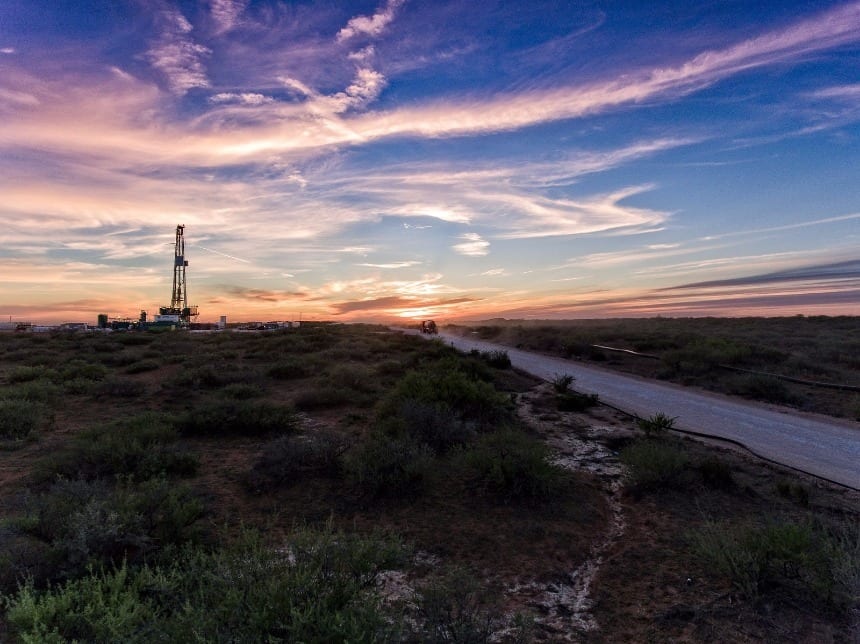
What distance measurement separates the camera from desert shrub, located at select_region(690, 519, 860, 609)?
3.91 meters

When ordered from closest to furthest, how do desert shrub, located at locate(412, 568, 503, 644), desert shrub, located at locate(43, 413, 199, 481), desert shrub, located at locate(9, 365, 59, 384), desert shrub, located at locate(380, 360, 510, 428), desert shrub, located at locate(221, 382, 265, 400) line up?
desert shrub, located at locate(412, 568, 503, 644), desert shrub, located at locate(43, 413, 199, 481), desert shrub, located at locate(380, 360, 510, 428), desert shrub, located at locate(221, 382, 265, 400), desert shrub, located at locate(9, 365, 59, 384)

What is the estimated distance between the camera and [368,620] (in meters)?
2.93

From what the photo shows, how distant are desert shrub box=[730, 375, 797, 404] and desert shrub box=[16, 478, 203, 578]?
15.9 meters

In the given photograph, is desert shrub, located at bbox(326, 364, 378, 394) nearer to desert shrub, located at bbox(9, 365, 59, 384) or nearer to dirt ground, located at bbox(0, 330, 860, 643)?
dirt ground, located at bbox(0, 330, 860, 643)

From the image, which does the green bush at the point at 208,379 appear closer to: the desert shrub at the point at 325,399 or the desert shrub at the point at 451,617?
the desert shrub at the point at 325,399

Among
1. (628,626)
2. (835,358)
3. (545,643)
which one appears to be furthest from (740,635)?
(835,358)

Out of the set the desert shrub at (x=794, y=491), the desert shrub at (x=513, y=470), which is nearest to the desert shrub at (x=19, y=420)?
the desert shrub at (x=513, y=470)

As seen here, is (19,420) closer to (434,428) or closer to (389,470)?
(389,470)

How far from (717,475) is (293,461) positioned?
6528 millimetres

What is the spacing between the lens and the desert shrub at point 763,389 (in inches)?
560

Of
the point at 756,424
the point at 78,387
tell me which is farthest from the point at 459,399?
the point at 78,387

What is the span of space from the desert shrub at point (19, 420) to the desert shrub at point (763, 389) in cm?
1939

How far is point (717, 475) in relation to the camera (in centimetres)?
709

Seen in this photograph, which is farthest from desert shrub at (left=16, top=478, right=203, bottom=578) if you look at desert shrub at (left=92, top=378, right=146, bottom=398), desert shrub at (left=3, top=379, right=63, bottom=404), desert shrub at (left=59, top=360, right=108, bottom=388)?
desert shrub at (left=59, top=360, right=108, bottom=388)
